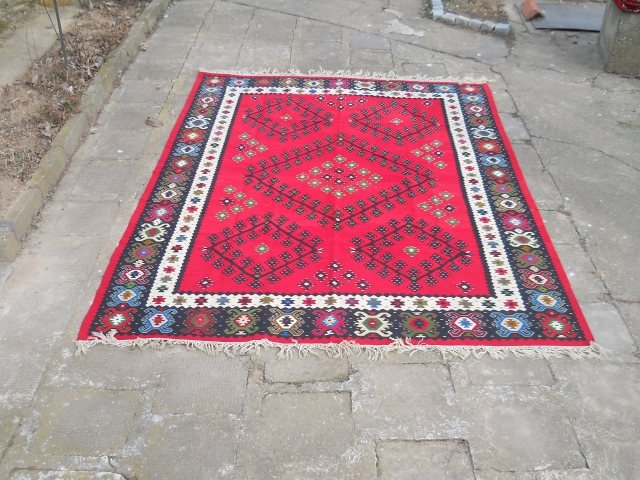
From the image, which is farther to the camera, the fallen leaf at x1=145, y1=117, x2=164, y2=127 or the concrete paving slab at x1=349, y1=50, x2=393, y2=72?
the concrete paving slab at x1=349, y1=50, x2=393, y2=72

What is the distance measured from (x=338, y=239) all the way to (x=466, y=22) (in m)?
3.80

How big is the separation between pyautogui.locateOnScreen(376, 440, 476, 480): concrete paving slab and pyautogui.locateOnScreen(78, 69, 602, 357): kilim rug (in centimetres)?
55

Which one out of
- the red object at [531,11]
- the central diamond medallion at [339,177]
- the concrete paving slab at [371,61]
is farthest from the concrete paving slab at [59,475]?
the red object at [531,11]

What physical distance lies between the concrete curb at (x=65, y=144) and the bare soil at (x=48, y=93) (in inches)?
2.9

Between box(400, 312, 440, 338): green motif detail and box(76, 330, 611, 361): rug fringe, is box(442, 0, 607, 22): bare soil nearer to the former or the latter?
box(400, 312, 440, 338): green motif detail

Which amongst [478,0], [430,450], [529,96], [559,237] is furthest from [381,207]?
[478,0]

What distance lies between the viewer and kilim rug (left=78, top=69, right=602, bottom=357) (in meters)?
3.23

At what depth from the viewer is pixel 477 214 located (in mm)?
4035

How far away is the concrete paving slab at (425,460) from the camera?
261 cm

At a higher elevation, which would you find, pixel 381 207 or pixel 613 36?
pixel 613 36

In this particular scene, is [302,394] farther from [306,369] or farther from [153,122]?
[153,122]

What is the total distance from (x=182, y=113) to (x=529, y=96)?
290 centimetres

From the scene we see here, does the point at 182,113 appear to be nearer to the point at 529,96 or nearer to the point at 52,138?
the point at 52,138

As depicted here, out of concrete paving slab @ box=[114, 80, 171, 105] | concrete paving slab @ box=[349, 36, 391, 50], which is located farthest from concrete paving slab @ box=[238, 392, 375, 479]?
concrete paving slab @ box=[349, 36, 391, 50]
